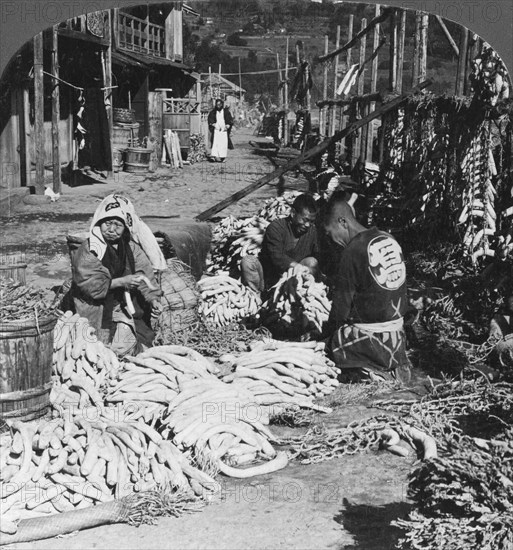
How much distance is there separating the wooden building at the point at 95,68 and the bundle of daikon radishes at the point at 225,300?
5.24 ft

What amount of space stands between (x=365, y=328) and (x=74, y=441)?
2.49 m

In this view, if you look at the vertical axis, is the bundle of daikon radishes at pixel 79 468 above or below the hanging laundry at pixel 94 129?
below

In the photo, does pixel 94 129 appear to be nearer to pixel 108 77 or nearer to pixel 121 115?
pixel 121 115

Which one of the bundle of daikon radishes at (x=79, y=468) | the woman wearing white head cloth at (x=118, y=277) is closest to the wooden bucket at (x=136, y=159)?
the woman wearing white head cloth at (x=118, y=277)

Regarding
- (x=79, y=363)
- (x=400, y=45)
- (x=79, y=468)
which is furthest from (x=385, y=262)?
(x=400, y=45)

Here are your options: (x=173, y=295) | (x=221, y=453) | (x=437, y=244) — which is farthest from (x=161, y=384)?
(x=437, y=244)

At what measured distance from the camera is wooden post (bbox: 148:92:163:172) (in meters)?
8.13

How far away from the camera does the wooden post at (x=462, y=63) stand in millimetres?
8000

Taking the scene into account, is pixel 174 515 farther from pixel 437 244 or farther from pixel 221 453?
pixel 437 244

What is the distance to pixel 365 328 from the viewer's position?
20.1 feet

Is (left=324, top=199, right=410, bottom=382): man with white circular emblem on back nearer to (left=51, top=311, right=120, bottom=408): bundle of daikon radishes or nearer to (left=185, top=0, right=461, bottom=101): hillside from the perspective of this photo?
(left=185, top=0, right=461, bottom=101): hillside

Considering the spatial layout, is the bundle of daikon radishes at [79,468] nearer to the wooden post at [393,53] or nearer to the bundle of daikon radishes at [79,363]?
the bundle of daikon radishes at [79,363]

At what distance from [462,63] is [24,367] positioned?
5432 mm

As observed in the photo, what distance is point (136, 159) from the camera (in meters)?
7.76
